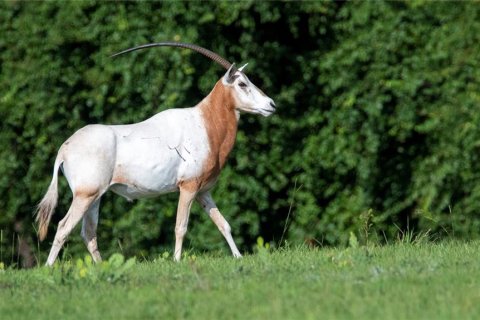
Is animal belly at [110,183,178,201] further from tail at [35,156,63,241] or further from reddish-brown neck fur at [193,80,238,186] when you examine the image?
tail at [35,156,63,241]

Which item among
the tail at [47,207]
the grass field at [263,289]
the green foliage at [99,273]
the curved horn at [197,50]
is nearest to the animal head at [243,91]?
the curved horn at [197,50]

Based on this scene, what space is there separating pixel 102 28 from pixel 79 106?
786 millimetres

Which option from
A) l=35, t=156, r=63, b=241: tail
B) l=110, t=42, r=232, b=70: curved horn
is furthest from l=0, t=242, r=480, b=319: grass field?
l=110, t=42, r=232, b=70: curved horn

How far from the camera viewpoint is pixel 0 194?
11094mm

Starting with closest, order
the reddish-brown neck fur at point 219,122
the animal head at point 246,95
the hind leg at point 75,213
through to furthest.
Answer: the hind leg at point 75,213
the reddish-brown neck fur at point 219,122
the animal head at point 246,95

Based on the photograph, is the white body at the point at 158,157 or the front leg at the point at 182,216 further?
the front leg at the point at 182,216

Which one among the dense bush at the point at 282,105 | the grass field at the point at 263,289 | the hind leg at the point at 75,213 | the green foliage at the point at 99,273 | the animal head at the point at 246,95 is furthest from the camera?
the dense bush at the point at 282,105

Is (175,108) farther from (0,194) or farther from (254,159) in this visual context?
(0,194)

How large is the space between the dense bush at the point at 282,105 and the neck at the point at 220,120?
2.56ft

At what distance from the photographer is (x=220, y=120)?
395 inches

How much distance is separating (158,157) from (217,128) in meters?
0.67

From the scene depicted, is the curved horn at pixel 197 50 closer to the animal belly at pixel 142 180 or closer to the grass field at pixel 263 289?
the animal belly at pixel 142 180

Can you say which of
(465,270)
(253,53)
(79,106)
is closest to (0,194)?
(79,106)

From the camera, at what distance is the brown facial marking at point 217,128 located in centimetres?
978
